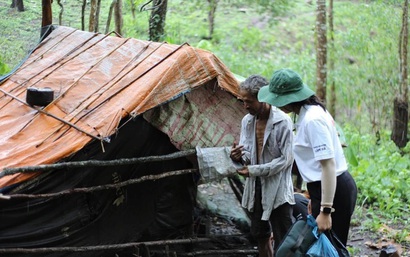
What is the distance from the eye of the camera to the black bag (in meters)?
3.96

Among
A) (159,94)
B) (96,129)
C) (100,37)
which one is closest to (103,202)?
(96,129)

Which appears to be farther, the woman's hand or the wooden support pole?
the wooden support pole

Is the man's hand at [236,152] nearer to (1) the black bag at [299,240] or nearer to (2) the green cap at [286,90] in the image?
(2) the green cap at [286,90]

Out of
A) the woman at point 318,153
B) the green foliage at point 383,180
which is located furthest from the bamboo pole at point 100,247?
the green foliage at point 383,180

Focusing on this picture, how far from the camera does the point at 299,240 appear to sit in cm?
397

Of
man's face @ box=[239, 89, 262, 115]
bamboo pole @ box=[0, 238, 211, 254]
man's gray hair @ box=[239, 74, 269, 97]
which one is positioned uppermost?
man's gray hair @ box=[239, 74, 269, 97]

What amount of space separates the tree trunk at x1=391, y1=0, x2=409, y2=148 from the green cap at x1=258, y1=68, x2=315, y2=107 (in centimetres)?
800

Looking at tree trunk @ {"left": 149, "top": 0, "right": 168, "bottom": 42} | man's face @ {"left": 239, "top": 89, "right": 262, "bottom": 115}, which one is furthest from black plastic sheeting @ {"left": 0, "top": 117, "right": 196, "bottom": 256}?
tree trunk @ {"left": 149, "top": 0, "right": 168, "bottom": 42}

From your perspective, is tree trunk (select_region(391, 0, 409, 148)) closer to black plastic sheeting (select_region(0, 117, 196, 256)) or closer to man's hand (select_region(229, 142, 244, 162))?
black plastic sheeting (select_region(0, 117, 196, 256))

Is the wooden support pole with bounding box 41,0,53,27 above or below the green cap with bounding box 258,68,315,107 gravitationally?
below

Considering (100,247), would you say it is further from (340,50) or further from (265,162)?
(340,50)

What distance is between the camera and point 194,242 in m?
5.45

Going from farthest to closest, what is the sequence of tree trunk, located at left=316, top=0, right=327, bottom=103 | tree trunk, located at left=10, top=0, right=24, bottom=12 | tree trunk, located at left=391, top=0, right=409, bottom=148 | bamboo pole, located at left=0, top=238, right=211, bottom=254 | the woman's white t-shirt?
tree trunk, located at left=391, top=0, right=409, bottom=148, tree trunk, located at left=10, top=0, right=24, bottom=12, tree trunk, located at left=316, top=0, right=327, bottom=103, bamboo pole, located at left=0, top=238, right=211, bottom=254, the woman's white t-shirt

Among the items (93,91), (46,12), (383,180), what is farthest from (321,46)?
(93,91)
